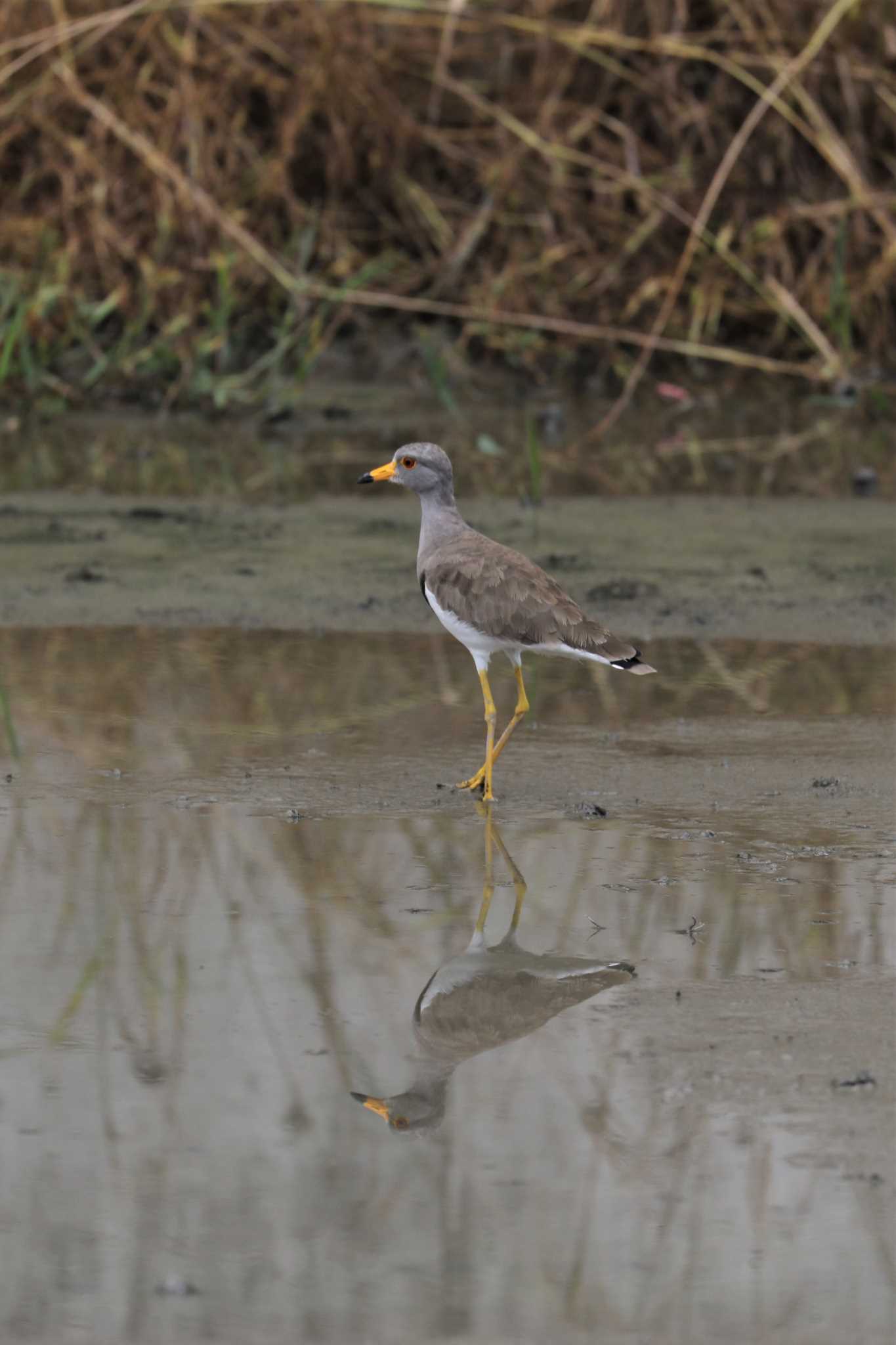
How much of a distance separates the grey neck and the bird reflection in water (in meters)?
1.78

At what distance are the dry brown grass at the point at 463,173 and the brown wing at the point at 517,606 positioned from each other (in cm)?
578

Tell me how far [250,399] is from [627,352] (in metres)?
2.26

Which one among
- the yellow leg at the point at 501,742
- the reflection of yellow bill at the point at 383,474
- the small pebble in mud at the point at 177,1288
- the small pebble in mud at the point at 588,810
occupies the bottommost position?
the yellow leg at the point at 501,742

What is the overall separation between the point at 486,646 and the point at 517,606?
0.18 m

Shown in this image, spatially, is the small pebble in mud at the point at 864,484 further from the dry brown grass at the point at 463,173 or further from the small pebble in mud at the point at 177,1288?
the small pebble in mud at the point at 177,1288

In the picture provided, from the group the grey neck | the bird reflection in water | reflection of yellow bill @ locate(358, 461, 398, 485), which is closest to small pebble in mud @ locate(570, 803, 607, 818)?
the bird reflection in water

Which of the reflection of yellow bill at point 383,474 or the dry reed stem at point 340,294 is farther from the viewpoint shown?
the dry reed stem at point 340,294

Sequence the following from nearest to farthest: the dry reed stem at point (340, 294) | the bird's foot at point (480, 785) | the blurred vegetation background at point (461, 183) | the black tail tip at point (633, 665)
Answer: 1. the bird's foot at point (480, 785)
2. the black tail tip at point (633, 665)
3. the dry reed stem at point (340, 294)
4. the blurred vegetation background at point (461, 183)

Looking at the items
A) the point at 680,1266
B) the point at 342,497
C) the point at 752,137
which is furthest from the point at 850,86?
the point at 680,1266

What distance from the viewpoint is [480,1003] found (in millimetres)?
3723

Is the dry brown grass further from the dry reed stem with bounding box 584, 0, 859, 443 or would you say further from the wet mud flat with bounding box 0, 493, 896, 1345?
the wet mud flat with bounding box 0, 493, 896, 1345

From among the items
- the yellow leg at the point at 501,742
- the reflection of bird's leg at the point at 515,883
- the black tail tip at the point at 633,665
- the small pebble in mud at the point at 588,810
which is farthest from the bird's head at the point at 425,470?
the reflection of bird's leg at the point at 515,883

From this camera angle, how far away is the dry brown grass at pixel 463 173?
11.3 metres

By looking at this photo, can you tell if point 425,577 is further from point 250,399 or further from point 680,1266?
point 250,399
